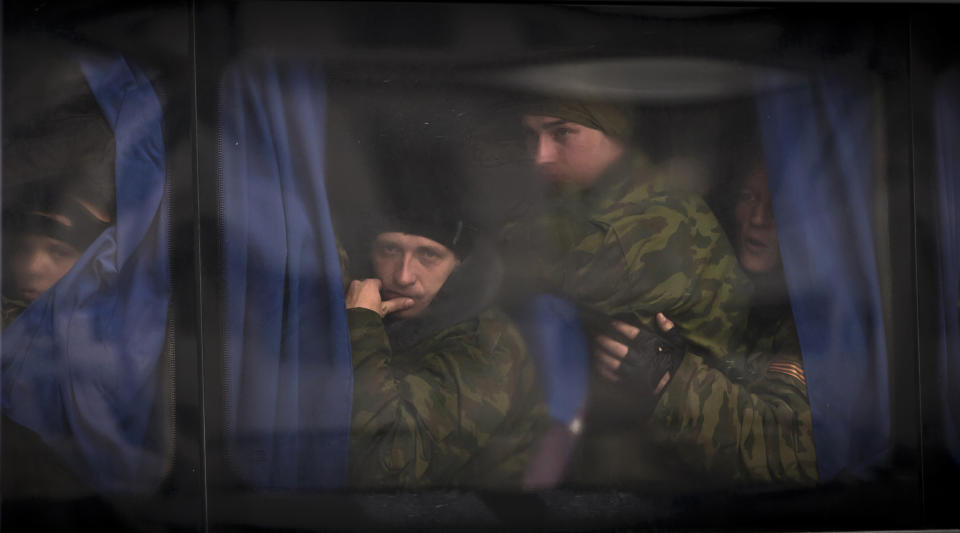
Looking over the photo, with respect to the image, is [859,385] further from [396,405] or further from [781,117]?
[396,405]

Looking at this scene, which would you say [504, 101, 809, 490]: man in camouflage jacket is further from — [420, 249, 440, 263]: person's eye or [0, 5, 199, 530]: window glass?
[0, 5, 199, 530]: window glass

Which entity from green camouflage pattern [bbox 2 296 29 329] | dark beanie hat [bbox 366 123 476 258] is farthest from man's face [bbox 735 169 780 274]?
green camouflage pattern [bbox 2 296 29 329]

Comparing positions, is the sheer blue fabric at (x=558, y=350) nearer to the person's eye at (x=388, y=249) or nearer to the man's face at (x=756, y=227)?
the person's eye at (x=388, y=249)

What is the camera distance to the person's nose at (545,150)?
12.1ft

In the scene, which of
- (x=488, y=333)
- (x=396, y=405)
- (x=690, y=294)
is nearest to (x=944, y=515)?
(x=690, y=294)

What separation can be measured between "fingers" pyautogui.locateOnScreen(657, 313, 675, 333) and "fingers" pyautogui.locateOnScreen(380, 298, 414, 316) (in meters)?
1.20

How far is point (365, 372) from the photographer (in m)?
3.62

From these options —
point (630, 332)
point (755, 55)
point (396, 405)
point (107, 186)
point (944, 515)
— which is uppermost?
point (755, 55)

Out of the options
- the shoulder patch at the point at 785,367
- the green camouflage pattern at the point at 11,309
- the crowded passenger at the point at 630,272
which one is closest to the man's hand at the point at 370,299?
the crowded passenger at the point at 630,272

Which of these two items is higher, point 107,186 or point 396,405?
point 107,186

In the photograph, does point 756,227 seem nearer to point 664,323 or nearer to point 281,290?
point 664,323

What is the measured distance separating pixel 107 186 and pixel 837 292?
3.54m

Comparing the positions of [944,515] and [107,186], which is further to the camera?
[944,515]

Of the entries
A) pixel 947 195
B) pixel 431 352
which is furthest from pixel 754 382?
pixel 431 352
